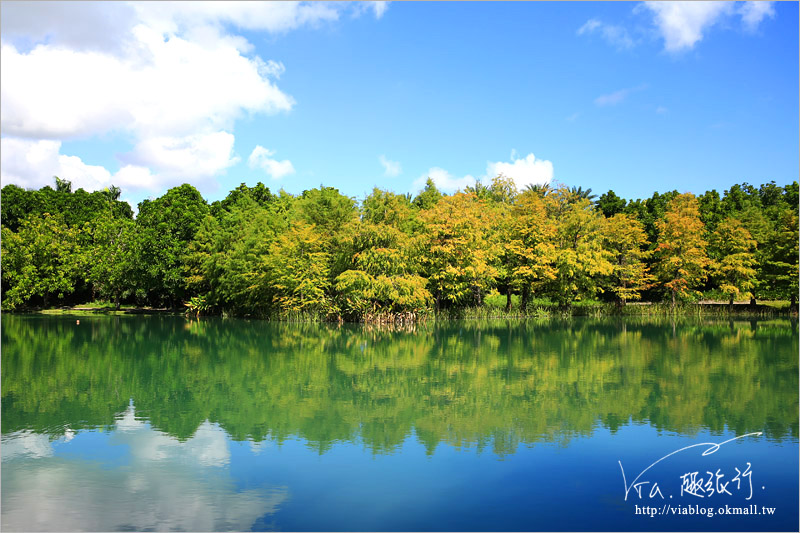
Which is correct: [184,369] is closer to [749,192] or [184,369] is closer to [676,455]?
[676,455]

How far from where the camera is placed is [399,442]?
381 inches

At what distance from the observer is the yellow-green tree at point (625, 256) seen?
4256 cm

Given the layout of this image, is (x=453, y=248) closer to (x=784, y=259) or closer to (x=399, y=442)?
(x=784, y=259)

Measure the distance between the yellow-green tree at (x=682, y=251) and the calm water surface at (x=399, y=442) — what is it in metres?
23.0

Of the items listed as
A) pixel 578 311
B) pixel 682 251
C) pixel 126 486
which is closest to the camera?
pixel 126 486

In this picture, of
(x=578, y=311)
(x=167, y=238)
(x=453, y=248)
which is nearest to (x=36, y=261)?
(x=167, y=238)

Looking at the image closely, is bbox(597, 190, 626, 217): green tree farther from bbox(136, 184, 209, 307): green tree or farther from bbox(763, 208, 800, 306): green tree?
bbox(136, 184, 209, 307): green tree

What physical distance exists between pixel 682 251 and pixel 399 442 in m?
38.0

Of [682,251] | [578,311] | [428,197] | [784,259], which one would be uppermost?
[428,197]

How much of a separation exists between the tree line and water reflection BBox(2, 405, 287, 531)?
24.4 metres

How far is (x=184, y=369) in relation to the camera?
1791 cm

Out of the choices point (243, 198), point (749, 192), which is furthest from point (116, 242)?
point (749, 192)

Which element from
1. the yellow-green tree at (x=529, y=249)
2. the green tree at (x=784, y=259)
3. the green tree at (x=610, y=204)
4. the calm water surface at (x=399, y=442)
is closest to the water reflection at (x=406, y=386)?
the calm water surface at (x=399, y=442)

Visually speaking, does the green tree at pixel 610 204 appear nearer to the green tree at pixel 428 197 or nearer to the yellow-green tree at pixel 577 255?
the yellow-green tree at pixel 577 255
